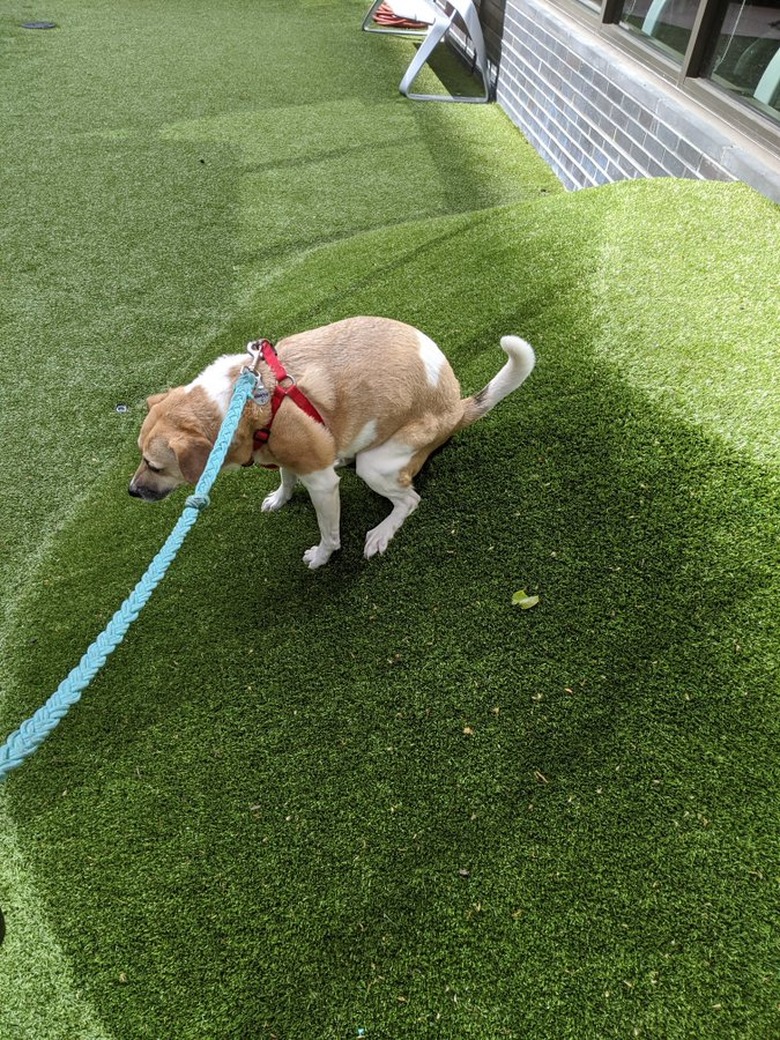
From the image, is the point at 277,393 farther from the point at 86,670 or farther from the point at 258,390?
the point at 86,670

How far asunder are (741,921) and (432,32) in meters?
8.45

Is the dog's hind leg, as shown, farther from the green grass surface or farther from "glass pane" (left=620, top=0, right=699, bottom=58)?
"glass pane" (left=620, top=0, right=699, bottom=58)

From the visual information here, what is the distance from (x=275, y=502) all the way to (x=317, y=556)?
0.44 meters

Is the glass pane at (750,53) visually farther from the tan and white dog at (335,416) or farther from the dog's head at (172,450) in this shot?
the dog's head at (172,450)

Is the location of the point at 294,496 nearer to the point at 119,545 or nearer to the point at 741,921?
the point at 119,545

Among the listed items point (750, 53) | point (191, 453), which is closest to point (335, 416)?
point (191, 453)

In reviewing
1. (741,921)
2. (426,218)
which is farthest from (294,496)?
(426,218)

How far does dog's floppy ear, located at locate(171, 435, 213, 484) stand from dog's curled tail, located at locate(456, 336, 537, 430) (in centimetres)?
114

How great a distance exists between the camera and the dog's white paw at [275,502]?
3229 mm

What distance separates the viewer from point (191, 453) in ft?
7.63

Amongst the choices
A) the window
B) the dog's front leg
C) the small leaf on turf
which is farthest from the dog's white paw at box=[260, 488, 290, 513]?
the window

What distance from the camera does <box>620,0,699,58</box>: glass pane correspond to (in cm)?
438

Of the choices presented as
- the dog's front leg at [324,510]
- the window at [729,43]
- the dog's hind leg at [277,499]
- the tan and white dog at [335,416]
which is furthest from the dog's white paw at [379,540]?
the window at [729,43]

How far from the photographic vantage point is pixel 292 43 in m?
9.05
